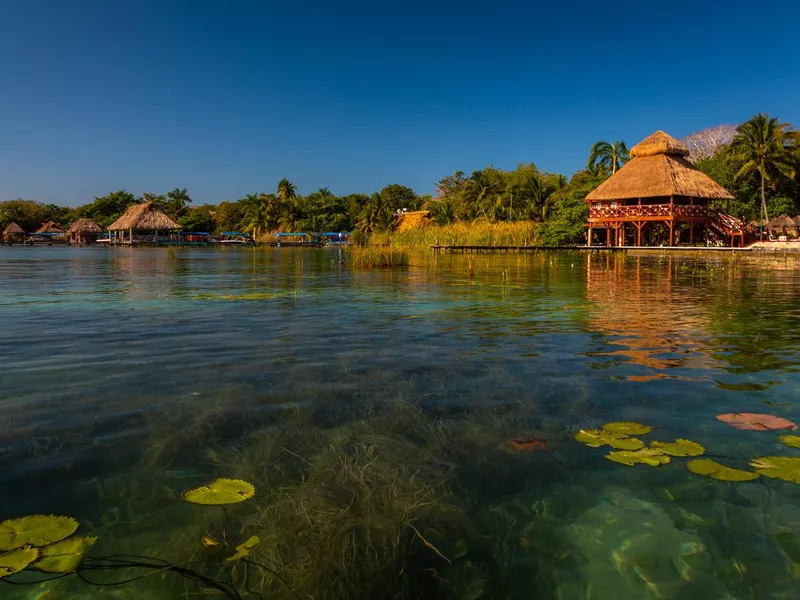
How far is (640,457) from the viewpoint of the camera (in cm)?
341

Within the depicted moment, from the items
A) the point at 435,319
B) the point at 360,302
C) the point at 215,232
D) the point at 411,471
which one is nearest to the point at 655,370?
the point at 411,471

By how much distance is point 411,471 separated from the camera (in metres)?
3.26

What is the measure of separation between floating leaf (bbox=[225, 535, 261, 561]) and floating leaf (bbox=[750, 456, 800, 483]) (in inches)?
108

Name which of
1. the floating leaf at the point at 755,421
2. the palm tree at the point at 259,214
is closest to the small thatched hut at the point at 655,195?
the floating leaf at the point at 755,421

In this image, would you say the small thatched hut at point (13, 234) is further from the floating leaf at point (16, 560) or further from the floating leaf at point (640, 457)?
the floating leaf at point (640, 457)

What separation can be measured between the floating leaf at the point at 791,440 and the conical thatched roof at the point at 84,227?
98.1 m

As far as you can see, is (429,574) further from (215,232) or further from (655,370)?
(215,232)

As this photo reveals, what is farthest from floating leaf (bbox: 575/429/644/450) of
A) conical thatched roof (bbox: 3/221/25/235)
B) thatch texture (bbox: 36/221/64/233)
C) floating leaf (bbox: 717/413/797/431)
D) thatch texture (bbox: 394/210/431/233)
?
thatch texture (bbox: 36/221/64/233)

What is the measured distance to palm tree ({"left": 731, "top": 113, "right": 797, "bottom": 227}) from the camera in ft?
145

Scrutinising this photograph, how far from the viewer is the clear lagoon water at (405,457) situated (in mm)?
2391

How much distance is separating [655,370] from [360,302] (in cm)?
684

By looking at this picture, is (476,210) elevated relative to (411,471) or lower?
elevated

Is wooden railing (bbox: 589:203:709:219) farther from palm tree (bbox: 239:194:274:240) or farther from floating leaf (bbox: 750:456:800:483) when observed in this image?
palm tree (bbox: 239:194:274:240)

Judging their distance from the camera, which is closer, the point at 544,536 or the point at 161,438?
the point at 544,536
